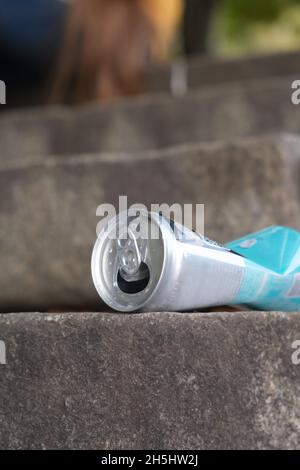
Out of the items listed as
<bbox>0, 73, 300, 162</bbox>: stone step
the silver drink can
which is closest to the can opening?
the silver drink can

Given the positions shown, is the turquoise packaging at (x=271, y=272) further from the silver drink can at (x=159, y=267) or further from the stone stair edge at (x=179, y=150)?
the stone stair edge at (x=179, y=150)

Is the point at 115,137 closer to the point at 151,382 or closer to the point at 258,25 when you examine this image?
the point at 151,382

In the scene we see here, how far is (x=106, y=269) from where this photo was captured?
76 cm

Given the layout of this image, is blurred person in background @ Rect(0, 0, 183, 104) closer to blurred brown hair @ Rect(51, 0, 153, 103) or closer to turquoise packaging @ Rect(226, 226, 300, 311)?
blurred brown hair @ Rect(51, 0, 153, 103)

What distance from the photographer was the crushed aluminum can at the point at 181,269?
2.36 ft

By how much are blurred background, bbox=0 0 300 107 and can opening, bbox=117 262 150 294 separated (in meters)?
1.63

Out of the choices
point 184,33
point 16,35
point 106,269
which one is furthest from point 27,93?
point 106,269

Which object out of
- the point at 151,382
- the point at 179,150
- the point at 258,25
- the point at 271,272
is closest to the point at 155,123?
the point at 179,150

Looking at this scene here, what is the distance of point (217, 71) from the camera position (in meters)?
2.28

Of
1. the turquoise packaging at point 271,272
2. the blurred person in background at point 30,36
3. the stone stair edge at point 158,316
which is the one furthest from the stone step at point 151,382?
the blurred person in background at point 30,36

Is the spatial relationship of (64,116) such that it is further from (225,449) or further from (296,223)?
(225,449)

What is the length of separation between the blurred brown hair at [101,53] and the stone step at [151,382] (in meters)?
1.67

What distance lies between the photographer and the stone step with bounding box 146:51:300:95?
2193 mm

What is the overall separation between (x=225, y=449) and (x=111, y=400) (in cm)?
11
